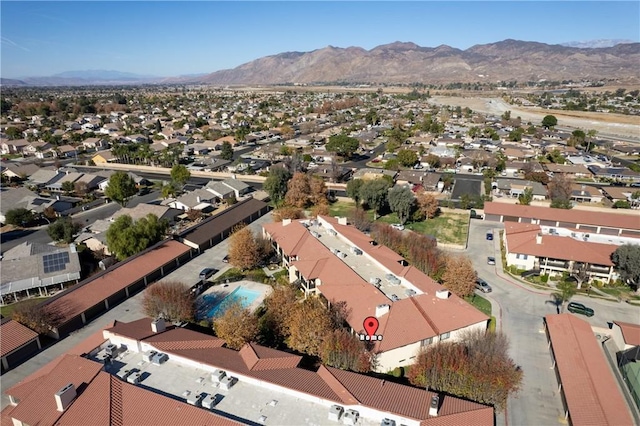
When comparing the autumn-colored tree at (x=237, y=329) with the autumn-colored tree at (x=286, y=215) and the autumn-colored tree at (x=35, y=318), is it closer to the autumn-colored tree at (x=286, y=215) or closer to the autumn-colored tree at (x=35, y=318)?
the autumn-colored tree at (x=35, y=318)

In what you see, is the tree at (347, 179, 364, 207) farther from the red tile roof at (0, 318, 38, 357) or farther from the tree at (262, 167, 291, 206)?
the red tile roof at (0, 318, 38, 357)

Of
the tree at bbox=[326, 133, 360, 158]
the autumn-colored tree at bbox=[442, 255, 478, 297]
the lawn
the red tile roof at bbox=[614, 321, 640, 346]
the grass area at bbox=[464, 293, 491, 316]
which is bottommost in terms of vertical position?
the grass area at bbox=[464, 293, 491, 316]

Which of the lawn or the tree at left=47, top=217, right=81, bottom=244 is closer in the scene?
the tree at left=47, top=217, right=81, bottom=244

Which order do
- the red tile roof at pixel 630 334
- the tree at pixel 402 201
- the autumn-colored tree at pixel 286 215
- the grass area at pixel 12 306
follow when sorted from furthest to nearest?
the tree at pixel 402 201 → the autumn-colored tree at pixel 286 215 → the grass area at pixel 12 306 → the red tile roof at pixel 630 334

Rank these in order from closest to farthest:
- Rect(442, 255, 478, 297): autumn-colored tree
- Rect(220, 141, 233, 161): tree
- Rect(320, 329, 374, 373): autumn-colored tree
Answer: Rect(320, 329, 374, 373): autumn-colored tree
Rect(442, 255, 478, 297): autumn-colored tree
Rect(220, 141, 233, 161): tree

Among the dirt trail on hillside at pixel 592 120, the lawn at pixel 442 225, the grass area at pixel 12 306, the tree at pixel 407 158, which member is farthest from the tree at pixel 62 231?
the dirt trail on hillside at pixel 592 120

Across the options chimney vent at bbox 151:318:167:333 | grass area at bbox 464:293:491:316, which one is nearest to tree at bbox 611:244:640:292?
grass area at bbox 464:293:491:316

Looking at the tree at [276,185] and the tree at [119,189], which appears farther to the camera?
the tree at [276,185]
